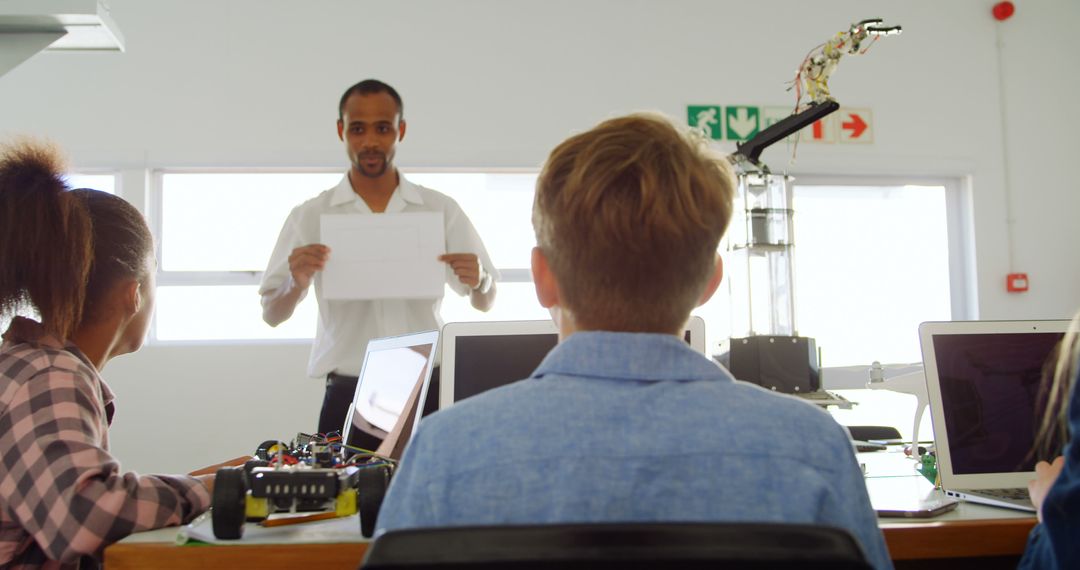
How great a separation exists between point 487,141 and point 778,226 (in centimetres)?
244

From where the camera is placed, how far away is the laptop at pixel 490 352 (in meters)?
1.52

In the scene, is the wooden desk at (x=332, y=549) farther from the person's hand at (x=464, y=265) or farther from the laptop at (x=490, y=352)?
the person's hand at (x=464, y=265)

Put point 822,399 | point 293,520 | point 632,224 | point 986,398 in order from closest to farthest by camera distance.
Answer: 1. point 632,224
2. point 293,520
3. point 986,398
4. point 822,399

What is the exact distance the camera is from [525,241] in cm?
440

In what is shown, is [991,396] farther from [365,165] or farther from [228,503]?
[365,165]

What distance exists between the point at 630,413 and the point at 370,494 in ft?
1.72

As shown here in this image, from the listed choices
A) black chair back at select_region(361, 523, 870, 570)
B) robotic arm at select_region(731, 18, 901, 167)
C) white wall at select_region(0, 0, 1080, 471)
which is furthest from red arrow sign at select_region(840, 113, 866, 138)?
black chair back at select_region(361, 523, 870, 570)

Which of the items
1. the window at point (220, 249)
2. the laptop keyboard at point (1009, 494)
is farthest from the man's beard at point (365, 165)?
the laptop keyboard at point (1009, 494)

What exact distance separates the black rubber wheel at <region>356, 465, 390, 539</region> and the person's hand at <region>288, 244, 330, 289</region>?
1325 mm

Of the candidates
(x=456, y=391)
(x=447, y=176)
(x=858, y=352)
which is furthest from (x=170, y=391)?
(x=858, y=352)

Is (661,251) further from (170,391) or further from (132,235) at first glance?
(170,391)

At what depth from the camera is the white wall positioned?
407 cm

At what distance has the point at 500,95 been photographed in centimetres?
430

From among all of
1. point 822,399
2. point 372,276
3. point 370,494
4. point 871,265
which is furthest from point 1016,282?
point 370,494
